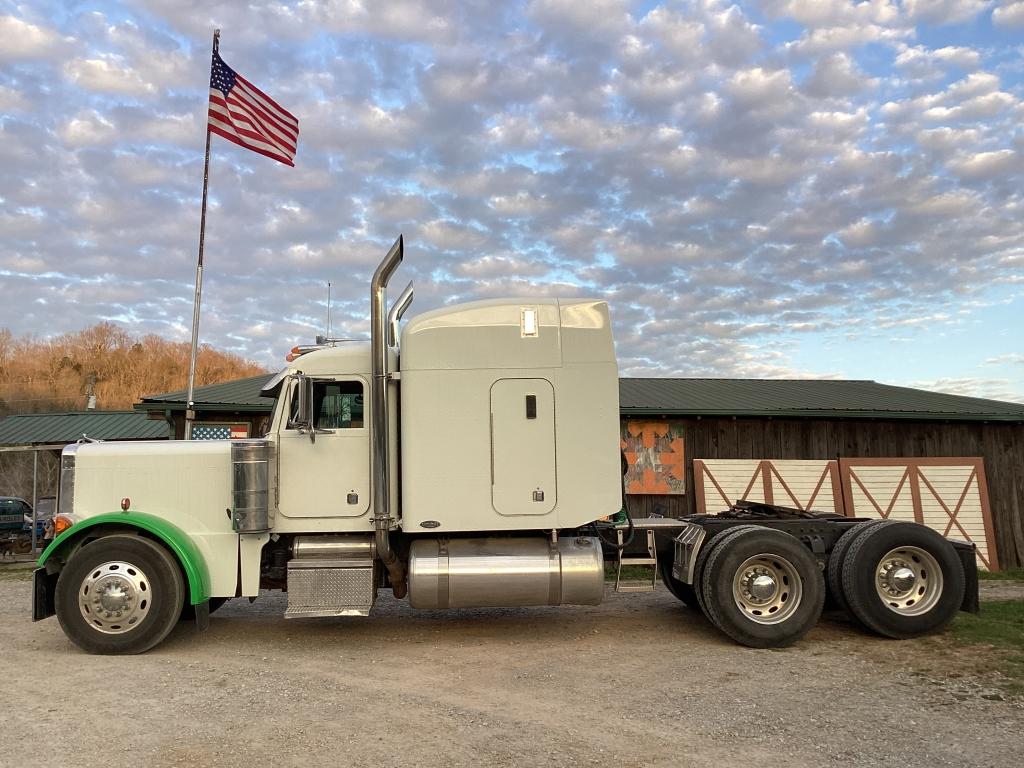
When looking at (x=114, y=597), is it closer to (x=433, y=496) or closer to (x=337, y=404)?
(x=337, y=404)

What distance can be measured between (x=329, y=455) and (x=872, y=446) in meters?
10.9

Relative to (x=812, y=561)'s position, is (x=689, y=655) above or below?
below

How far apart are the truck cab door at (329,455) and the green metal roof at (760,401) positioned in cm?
537

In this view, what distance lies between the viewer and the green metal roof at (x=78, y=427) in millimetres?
24156

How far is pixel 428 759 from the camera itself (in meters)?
4.58

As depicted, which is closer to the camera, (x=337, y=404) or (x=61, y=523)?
(x=61, y=523)

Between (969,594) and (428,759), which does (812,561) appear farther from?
(428,759)

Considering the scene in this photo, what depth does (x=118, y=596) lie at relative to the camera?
6883 millimetres

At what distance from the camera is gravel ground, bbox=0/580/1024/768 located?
4691 mm

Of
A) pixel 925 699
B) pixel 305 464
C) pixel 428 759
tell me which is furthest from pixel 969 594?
pixel 305 464

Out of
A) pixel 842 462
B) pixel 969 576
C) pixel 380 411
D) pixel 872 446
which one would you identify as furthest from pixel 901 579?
pixel 872 446

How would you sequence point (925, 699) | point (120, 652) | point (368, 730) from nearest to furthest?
point (368, 730)
point (925, 699)
point (120, 652)

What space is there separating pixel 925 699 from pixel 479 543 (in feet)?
13.1

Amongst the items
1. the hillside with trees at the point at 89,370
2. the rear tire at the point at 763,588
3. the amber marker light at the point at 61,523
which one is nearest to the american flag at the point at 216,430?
the amber marker light at the point at 61,523
